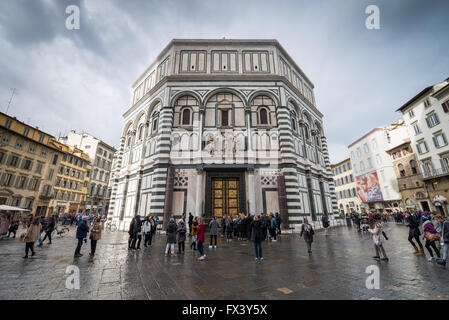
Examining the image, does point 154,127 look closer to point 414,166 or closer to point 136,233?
point 136,233

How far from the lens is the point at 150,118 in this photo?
1809 cm

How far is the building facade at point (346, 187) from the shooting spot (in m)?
39.3

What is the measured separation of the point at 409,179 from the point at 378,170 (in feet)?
16.5

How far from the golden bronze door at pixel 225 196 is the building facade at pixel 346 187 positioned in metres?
34.8

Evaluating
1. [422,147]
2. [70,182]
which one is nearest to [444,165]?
[422,147]

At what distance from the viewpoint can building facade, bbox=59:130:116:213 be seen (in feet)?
129

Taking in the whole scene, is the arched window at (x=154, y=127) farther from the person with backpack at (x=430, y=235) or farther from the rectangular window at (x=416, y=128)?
the rectangular window at (x=416, y=128)

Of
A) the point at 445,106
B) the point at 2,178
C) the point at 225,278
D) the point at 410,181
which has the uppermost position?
the point at 445,106

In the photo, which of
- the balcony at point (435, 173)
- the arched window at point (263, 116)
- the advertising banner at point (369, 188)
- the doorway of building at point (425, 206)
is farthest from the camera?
the advertising banner at point (369, 188)

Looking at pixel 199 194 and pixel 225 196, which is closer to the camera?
pixel 199 194

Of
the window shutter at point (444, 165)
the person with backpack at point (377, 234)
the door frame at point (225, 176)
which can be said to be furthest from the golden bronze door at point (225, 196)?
the window shutter at point (444, 165)

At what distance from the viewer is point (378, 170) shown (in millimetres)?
32594
